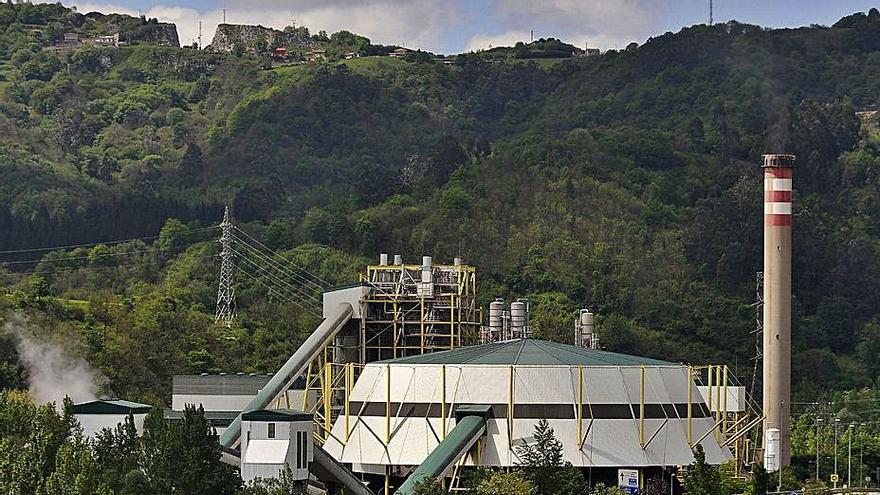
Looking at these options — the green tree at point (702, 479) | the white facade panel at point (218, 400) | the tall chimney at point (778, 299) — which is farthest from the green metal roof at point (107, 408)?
the tall chimney at point (778, 299)

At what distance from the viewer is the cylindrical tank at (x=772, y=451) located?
110375 mm

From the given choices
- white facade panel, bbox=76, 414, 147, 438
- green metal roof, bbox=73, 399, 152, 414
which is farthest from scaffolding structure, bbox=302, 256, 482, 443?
white facade panel, bbox=76, 414, 147, 438

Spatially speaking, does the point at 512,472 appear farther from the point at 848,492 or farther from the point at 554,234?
the point at 554,234

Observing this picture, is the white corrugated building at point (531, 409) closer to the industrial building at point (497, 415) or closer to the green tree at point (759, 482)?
the industrial building at point (497, 415)

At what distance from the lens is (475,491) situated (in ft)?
272

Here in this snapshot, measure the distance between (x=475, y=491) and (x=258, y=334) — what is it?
243ft

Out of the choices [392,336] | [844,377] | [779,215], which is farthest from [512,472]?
[844,377]

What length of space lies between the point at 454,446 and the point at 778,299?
36944mm

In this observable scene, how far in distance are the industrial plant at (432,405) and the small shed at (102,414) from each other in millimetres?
89

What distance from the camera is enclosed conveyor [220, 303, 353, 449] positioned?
335 ft

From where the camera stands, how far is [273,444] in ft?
261

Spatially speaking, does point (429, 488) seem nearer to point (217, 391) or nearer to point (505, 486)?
point (505, 486)

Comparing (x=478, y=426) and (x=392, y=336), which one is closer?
(x=478, y=426)

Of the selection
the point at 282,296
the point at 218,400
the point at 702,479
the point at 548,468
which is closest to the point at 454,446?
the point at 548,468
